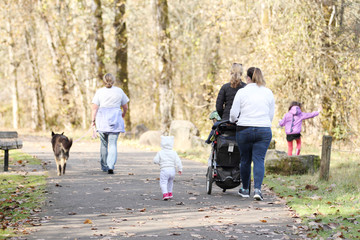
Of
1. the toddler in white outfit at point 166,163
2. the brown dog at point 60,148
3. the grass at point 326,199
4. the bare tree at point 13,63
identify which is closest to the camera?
the grass at point 326,199

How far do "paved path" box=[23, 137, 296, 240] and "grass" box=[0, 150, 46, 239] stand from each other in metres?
0.22

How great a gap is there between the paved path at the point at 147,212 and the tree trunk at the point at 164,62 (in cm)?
1377

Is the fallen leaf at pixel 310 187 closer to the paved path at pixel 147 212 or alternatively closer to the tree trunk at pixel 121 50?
the paved path at pixel 147 212

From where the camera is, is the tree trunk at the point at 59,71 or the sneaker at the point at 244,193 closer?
the sneaker at the point at 244,193

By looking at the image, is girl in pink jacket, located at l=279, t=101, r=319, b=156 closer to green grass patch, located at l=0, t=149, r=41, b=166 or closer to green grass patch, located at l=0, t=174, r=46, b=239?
green grass patch, located at l=0, t=149, r=41, b=166

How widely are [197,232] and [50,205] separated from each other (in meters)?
2.89

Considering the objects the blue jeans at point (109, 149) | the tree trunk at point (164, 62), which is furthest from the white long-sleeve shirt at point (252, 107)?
the tree trunk at point (164, 62)

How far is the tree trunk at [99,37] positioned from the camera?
1076 inches

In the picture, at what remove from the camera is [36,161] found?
15.0 m

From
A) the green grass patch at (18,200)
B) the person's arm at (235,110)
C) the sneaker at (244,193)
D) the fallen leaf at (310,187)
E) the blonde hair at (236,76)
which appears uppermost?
the blonde hair at (236,76)

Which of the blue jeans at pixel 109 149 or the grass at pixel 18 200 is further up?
the blue jeans at pixel 109 149

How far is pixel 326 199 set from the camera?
9633mm

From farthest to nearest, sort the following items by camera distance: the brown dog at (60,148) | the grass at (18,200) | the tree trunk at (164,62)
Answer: the tree trunk at (164,62), the brown dog at (60,148), the grass at (18,200)

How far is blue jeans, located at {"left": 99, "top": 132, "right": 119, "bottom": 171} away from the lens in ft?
39.8
